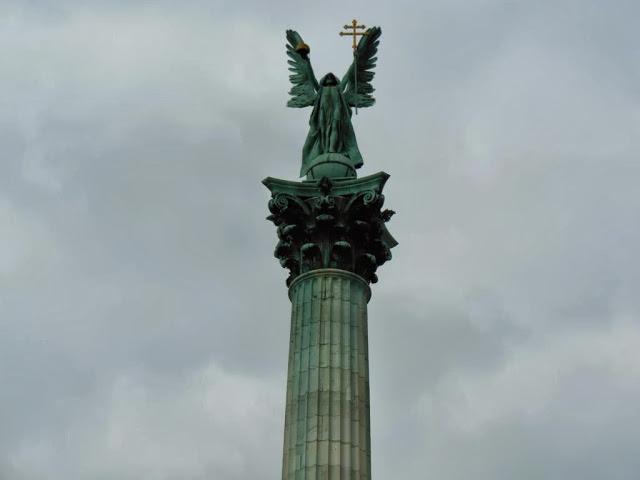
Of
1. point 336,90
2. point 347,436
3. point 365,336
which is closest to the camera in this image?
point 347,436

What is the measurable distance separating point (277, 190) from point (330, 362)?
5.81 m

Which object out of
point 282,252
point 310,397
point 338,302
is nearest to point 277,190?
point 282,252

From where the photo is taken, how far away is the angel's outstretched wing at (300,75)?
39.6 m

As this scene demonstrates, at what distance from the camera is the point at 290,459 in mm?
30500

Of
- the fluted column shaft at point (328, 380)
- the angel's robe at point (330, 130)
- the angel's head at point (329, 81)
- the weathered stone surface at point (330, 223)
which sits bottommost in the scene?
the fluted column shaft at point (328, 380)

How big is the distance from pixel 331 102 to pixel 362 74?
2113 millimetres

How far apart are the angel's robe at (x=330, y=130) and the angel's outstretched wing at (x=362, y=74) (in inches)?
20.9

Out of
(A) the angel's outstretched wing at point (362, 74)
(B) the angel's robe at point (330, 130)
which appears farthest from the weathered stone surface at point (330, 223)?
(A) the angel's outstretched wing at point (362, 74)

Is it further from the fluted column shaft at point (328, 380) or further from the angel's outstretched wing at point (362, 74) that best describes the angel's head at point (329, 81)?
the fluted column shaft at point (328, 380)

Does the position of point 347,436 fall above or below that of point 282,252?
below

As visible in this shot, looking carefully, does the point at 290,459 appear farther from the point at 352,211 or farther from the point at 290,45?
the point at 290,45

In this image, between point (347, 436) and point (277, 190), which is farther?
point (277, 190)

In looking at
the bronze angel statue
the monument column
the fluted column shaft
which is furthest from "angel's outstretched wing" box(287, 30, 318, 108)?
the fluted column shaft

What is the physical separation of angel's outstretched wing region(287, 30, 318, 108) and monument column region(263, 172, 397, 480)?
17.1 feet
